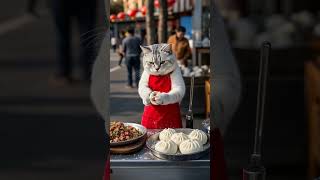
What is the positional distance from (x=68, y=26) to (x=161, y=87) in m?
1.55

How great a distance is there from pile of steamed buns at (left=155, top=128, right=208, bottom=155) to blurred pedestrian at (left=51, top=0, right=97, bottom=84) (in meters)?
0.77

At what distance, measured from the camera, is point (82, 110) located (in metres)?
1.68

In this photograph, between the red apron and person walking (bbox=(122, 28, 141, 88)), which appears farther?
person walking (bbox=(122, 28, 141, 88))

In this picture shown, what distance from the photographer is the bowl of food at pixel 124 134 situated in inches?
92.7

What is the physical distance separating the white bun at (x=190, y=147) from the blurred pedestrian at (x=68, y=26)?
2.73ft

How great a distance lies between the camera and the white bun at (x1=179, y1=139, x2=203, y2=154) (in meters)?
2.27

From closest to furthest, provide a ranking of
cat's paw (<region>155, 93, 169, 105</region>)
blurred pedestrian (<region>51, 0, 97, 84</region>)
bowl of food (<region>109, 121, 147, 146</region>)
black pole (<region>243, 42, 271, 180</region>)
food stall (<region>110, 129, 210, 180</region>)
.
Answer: black pole (<region>243, 42, 271, 180</region>) < blurred pedestrian (<region>51, 0, 97, 84</region>) < food stall (<region>110, 129, 210, 180</region>) < bowl of food (<region>109, 121, 147, 146</region>) < cat's paw (<region>155, 93, 169, 105</region>)

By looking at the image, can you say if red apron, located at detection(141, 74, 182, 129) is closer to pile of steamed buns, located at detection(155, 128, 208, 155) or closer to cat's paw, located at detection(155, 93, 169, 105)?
cat's paw, located at detection(155, 93, 169, 105)

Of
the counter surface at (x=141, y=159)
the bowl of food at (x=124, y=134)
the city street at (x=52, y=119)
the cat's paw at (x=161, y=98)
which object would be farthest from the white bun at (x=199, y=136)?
the city street at (x=52, y=119)

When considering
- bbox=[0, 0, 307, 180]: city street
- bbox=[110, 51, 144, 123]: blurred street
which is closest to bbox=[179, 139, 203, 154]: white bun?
bbox=[0, 0, 307, 180]: city street

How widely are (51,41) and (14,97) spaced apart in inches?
10.4

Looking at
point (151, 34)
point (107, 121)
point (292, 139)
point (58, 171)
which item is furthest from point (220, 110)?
point (151, 34)

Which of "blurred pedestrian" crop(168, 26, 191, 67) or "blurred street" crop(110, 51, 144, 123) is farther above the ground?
"blurred pedestrian" crop(168, 26, 191, 67)

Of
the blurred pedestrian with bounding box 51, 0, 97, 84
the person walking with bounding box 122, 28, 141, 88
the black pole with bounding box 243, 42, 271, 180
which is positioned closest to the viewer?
the black pole with bounding box 243, 42, 271, 180
